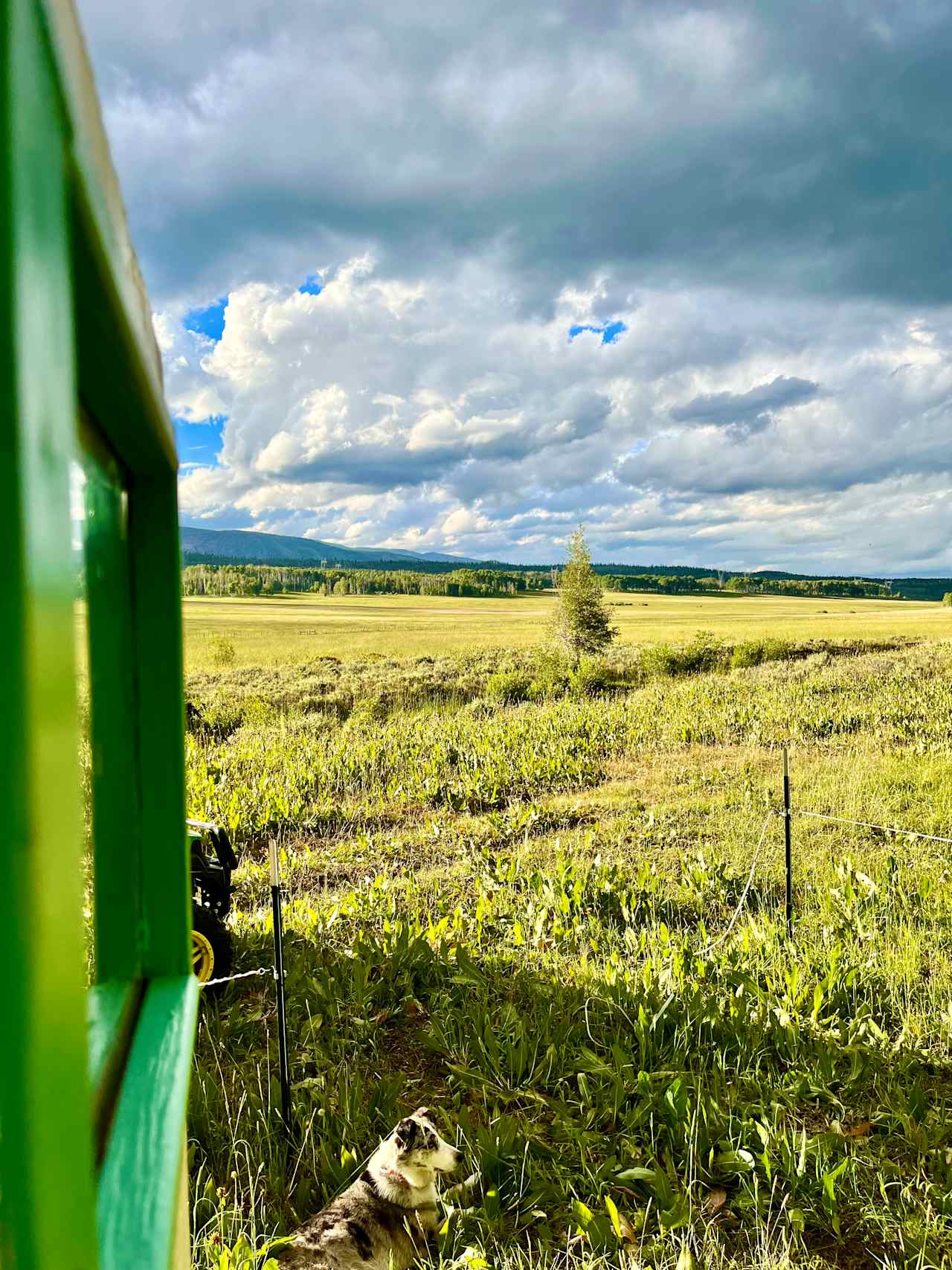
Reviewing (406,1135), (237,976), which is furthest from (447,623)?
(406,1135)

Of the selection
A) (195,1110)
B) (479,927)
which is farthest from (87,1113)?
(479,927)

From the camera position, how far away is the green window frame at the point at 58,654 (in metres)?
0.39

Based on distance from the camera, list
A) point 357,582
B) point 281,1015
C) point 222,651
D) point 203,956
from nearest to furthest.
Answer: point 281,1015 → point 203,956 → point 222,651 → point 357,582

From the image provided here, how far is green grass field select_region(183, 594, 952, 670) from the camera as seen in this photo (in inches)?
1027

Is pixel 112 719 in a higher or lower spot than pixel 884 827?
higher

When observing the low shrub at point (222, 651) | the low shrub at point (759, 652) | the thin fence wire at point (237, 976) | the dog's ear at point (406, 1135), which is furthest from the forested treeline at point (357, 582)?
the dog's ear at point (406, 1135)

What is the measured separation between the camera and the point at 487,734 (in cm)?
1302

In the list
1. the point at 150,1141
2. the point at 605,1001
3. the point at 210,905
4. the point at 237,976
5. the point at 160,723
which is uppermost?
the point at 160,723

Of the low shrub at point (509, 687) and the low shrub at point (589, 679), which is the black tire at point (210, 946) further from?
the low shrub at point (589, 679)

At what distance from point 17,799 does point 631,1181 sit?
3.36 m

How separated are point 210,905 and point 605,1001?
2266 millimetres

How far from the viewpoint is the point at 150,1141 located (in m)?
0.92

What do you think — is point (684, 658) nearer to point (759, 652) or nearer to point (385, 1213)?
point (759, 652)

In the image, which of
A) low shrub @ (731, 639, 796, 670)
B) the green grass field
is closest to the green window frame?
the green grass field
